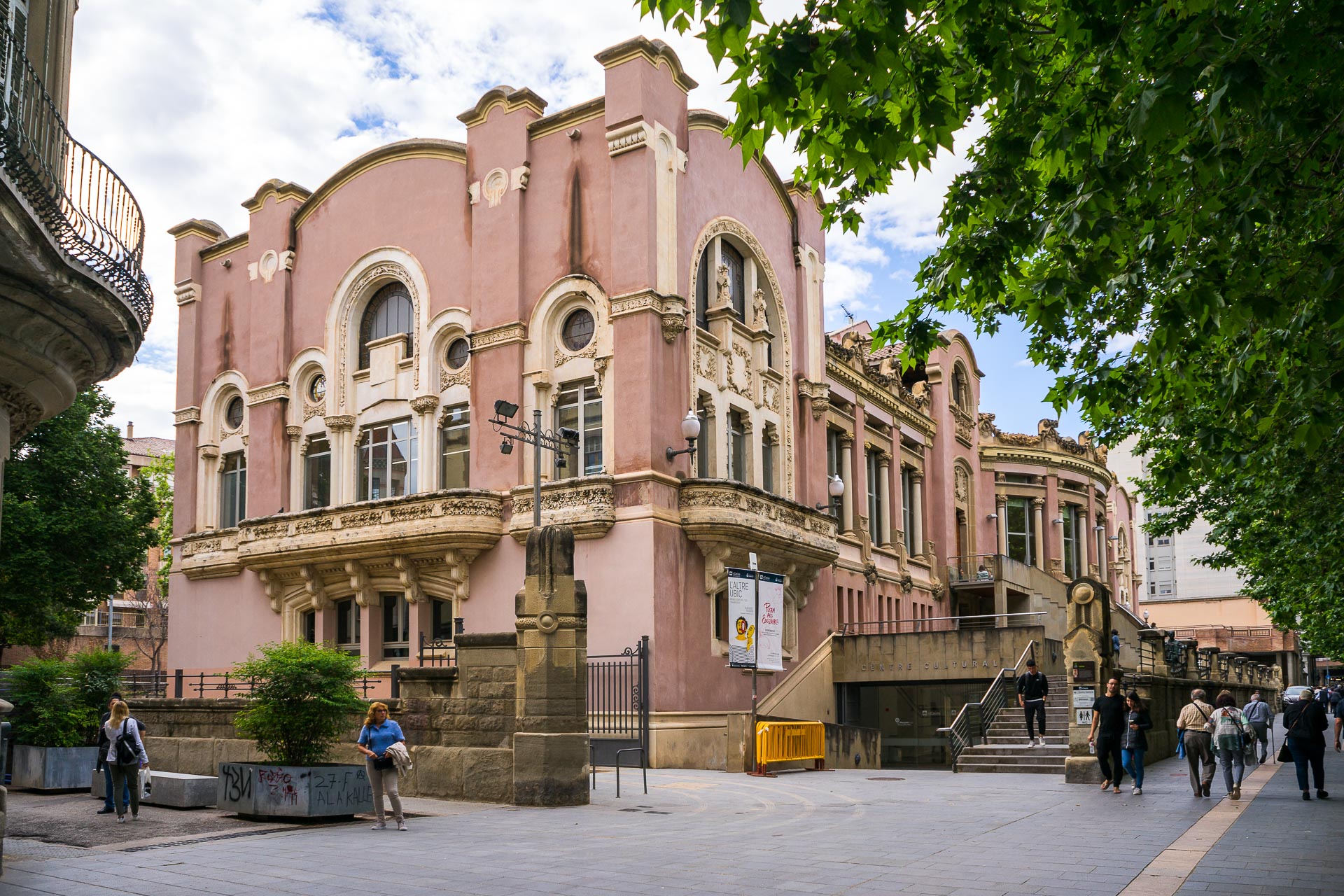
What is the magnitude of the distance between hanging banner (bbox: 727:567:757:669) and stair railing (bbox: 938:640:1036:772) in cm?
486

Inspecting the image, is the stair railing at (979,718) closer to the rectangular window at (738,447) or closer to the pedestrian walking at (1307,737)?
the pedestrian walking at (1307,737)

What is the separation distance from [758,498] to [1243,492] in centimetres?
1077

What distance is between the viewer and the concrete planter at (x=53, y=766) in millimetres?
18906

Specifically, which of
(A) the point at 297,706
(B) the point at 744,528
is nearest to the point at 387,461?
(B) the point at 744,528

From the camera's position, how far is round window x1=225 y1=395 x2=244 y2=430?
36.4m

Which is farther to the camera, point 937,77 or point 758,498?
point 758,498

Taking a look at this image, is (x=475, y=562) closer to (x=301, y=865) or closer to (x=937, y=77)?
(x=301, y=865)

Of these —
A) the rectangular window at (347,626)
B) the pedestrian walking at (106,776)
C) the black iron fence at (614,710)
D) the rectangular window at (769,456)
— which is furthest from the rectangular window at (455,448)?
the pedestrian walking at (106,776)

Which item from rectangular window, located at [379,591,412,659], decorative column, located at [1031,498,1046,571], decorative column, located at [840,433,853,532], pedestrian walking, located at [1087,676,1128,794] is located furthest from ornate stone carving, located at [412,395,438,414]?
decorative column, located at [1031,498,1046,571]

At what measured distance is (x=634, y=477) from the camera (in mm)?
26781

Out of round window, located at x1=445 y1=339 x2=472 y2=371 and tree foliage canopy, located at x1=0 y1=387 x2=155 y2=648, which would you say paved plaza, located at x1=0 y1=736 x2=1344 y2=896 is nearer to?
round window, located at x1=445 y1=339 x2=472 y2=371

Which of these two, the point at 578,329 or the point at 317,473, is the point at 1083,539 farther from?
the point at 317,473

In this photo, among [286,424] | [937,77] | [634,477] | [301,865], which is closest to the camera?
[937,77]

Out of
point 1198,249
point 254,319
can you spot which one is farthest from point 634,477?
point 1198,249
